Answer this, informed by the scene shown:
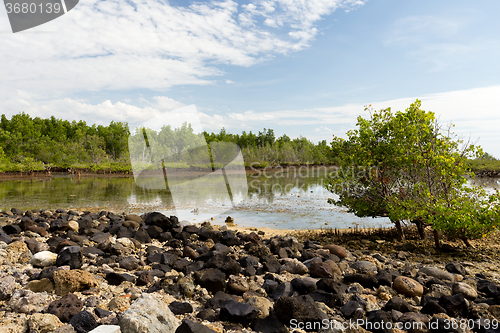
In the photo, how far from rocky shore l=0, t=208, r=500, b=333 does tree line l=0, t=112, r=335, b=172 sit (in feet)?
63.5

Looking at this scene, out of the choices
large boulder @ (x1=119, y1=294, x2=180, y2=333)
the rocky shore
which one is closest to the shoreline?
the rocky shore

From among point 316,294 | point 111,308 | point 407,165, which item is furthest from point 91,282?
point 407,165

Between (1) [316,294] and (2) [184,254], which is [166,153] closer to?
(2) [184,254]

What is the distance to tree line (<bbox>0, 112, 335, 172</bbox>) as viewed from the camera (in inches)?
2106

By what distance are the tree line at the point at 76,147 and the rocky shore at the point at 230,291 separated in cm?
1936

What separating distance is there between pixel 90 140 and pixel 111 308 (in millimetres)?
75019

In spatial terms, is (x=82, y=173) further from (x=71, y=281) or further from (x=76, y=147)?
(x=71, y=281)

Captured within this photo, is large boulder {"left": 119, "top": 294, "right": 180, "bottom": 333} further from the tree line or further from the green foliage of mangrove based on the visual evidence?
the tree line

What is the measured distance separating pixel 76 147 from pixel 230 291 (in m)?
66.1

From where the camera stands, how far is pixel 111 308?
4.07 metres

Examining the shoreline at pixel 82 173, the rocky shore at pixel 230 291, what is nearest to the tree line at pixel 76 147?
the shoreline at pixel 82 173

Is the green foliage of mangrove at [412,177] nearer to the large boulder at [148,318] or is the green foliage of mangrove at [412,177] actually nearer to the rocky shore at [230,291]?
the rocky shore at [230,291]

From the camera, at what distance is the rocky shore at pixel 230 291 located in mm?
3747

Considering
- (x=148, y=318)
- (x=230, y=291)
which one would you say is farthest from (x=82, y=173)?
(x=148, y=318)
